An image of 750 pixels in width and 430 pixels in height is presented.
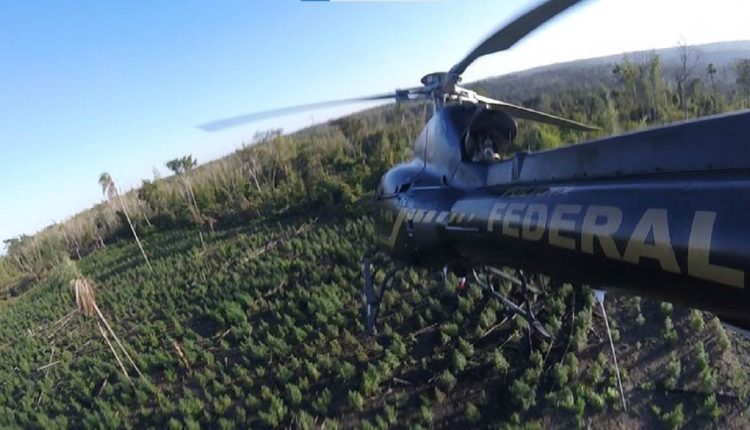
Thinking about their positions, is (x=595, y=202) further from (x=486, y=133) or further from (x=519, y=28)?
(x=486, y=133)

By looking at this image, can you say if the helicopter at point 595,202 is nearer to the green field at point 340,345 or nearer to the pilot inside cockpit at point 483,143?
the pilot inside cockpit at point 483,143

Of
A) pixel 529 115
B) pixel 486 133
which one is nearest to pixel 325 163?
pixel 529 115

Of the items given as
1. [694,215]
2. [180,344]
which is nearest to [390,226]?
[694,215]

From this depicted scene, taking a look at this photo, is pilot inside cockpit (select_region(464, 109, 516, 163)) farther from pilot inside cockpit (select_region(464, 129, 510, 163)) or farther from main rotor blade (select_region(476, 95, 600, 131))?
main rotor blade (select_region(476, 95, 600, 131))

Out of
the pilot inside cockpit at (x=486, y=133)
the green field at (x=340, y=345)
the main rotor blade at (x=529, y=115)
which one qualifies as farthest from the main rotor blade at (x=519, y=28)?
the green field at (x=340, y=345)

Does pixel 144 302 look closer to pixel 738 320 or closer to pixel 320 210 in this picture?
pixel 320 210

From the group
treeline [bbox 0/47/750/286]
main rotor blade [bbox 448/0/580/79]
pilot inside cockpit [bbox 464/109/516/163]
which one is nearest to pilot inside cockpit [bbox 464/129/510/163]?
pilot inside cockpit [bbox 464/109/516/163]

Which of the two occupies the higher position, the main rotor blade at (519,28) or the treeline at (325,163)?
the main rotor blade at (519,28)
